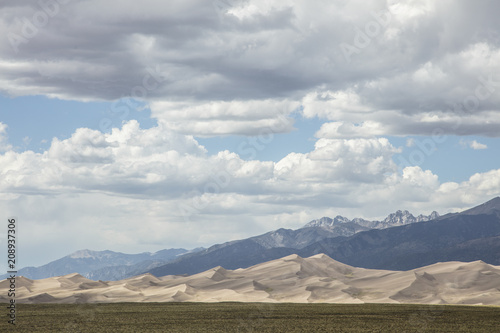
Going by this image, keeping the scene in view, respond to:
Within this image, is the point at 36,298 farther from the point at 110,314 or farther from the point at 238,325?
the point at 238,325

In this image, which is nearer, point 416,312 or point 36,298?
point 416,312

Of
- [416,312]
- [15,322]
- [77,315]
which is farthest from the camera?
[416,312]

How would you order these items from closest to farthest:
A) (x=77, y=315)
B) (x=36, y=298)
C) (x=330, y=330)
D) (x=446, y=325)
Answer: (x=330, y=330) → (x=446, y=325) → (x=77, y=315) → (x=36, y=298)

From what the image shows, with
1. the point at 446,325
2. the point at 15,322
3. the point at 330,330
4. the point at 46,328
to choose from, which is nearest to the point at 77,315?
the point at 15,322

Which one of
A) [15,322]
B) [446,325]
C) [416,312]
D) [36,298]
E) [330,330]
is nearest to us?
[330,330]

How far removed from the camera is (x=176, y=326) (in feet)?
327

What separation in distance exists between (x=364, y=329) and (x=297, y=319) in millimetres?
19615

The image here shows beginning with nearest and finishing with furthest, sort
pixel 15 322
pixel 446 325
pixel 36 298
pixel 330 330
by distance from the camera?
pixel 330 330 → pixel 446 325 → pixel 15 322 → pixel 36 298

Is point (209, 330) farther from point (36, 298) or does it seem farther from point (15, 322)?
point (36, 298)

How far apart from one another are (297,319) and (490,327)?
32.9 meters

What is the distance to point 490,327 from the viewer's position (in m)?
96.9

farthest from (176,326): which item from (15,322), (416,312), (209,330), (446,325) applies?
(416,312)

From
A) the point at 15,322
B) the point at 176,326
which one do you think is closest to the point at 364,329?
the point at 176,326

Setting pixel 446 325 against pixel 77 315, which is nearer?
pixel 446 325
